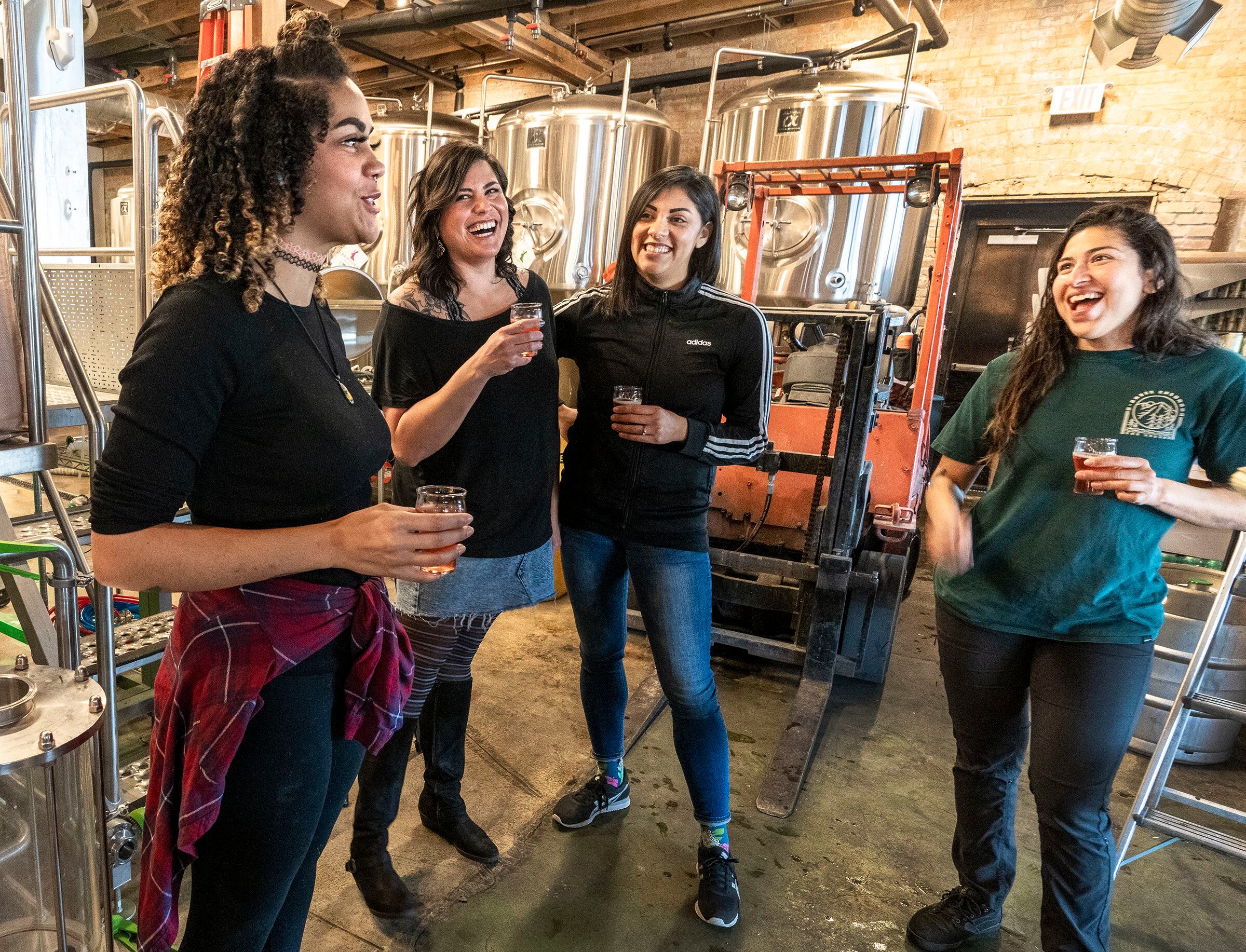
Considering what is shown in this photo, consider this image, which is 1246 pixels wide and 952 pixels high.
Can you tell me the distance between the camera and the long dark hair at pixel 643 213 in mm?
1843

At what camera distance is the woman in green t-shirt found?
4.92 feet

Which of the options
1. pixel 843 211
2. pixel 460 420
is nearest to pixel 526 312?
pixel 460 420

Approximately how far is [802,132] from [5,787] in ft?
18.4

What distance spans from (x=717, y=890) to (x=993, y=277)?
21.5 feet

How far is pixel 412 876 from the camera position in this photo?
2010 mm

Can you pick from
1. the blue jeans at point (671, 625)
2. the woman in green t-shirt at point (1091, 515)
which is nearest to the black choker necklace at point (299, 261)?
the blue jeans at point (671, 625)

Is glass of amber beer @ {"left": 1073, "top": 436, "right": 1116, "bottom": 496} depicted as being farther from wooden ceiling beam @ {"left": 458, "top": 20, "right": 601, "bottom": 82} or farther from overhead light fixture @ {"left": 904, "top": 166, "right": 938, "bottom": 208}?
wooden ceiling beam @ {"left": 458, "top": 20, "right": 601, "bottom": 82}

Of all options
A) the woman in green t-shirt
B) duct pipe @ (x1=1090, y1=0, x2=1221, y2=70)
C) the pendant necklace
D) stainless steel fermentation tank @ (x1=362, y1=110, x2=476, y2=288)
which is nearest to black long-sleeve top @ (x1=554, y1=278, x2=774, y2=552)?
the woman in green t-shirt

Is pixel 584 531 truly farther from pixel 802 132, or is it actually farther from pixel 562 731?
pixel 802 132

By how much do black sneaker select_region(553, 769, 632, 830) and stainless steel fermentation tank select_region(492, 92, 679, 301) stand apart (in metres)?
4.53

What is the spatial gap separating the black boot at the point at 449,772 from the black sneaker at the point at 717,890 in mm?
603

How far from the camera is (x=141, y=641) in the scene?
6.14ft

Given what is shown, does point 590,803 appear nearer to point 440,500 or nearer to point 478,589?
point 478,589

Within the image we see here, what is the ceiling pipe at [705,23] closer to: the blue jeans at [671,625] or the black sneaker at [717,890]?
the blue jeans at [671,625]
